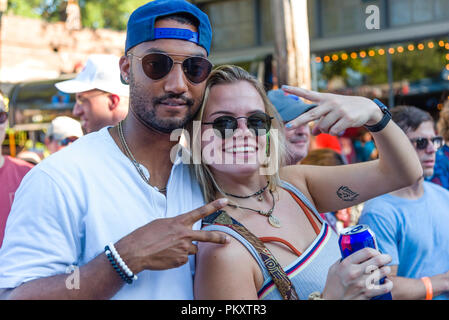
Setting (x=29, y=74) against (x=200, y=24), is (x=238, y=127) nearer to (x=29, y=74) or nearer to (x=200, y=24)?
(x=200, y=24)

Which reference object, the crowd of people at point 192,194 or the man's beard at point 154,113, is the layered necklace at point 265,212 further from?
the man's beard at point 154,113

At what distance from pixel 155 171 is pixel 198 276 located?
1.56 feet

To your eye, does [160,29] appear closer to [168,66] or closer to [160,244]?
[168,66]

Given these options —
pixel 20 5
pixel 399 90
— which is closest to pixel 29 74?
pixel 20 5

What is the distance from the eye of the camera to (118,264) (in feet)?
5.28

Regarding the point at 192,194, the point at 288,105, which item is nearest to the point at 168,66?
the point at 192,194

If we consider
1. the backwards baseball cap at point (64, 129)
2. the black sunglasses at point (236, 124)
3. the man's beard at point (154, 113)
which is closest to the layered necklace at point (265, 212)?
the black sunglasses at point (236, 124)

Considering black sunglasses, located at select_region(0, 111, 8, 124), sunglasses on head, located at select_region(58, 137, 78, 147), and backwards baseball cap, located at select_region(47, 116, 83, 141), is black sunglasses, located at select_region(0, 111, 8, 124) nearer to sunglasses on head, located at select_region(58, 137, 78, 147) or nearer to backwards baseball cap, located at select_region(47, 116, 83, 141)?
sunglasses on head, located at select_region(58, 137, 78, 147)

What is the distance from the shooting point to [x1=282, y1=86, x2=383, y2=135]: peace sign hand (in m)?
1.86

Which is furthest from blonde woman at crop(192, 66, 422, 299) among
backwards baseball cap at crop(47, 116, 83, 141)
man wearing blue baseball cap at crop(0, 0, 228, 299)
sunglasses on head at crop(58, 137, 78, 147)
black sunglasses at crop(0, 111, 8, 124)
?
backwards baseball cap at crop(47, 116, 83, 141)

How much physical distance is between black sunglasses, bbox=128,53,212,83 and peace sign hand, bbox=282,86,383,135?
35 centimetres

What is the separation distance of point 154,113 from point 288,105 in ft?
4.14

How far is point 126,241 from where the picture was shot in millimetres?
1637
